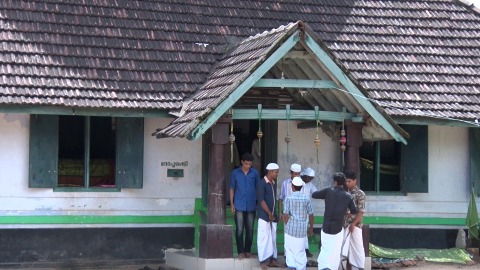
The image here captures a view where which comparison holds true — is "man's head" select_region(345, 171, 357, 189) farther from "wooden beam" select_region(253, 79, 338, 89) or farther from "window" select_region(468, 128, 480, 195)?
"window" select_region(468, 128, 480, 195)

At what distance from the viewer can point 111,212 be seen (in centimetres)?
1652

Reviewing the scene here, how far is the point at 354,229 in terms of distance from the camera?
50.1 ft

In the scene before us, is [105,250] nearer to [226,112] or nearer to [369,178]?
[226,112]

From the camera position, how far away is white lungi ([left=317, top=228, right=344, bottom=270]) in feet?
48.4

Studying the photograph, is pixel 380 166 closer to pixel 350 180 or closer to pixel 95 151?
pixel 350 180

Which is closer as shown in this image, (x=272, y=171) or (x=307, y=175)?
(x=272, y=171)

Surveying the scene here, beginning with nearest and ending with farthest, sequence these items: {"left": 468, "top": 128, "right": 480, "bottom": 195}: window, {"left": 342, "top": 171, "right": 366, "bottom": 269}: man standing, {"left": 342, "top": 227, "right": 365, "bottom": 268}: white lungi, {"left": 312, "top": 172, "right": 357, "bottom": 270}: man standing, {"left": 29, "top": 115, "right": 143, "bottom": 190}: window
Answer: {"left": 312, "top": 172, "right": 357, "bottom": 270}: man standing
{"left": 342, "top": 171, "right": 366, "bottom": 269}: man standing
{"left": 342, "top": 227, "right": 365, "bottom": 268}: white lungi
{"left": 29, "top": 115, "right": 143, "bottom": 190}: window
{"left": 468, "top": 128, "right": 480, "bottom": 195}: window

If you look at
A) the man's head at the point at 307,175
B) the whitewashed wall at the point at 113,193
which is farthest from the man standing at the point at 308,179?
the whitewashed wall at the point at 113,193

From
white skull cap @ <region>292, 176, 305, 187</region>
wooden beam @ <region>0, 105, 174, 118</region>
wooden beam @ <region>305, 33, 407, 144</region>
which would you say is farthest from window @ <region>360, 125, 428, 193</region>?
wooden beam @ <region>0, 105, 174, 118</region>

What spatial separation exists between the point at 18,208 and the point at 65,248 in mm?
954

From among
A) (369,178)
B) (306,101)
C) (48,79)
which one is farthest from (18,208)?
(369,178)

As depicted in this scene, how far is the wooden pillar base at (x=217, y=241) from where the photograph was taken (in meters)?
15.5

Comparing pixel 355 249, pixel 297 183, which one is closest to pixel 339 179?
pixel 297 183

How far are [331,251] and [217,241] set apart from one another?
1797mm
